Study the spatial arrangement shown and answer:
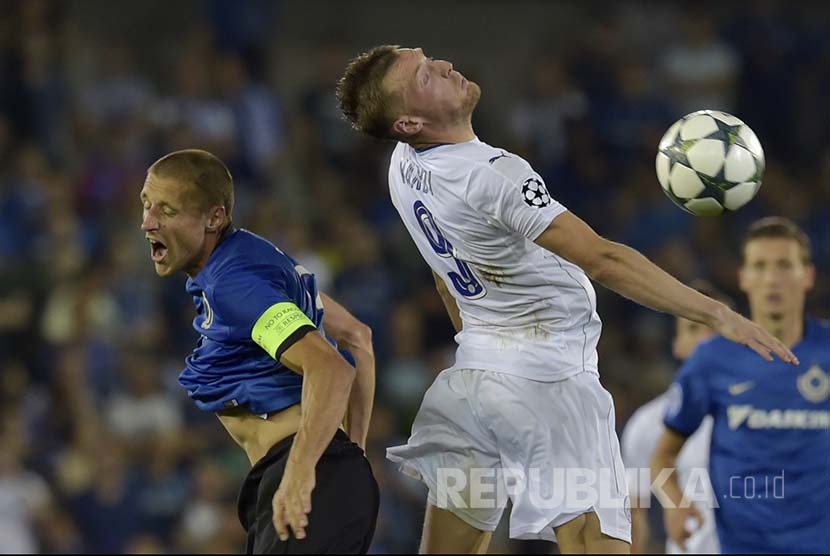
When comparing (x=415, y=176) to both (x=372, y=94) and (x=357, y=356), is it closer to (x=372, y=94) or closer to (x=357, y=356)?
(x=372, y=94)

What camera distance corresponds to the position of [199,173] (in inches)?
167

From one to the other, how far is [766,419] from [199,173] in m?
3.05

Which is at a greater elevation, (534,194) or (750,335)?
(534,194)

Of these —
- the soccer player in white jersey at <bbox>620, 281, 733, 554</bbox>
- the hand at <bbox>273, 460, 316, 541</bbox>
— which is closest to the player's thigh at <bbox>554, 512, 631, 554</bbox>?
the hand at <bbox>273, 460, 316, 541</bbox>

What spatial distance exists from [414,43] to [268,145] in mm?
2455

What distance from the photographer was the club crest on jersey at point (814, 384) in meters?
5.98

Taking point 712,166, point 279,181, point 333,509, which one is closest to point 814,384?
point 712,166

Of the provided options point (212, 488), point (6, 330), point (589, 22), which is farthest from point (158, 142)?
point (589, 22)

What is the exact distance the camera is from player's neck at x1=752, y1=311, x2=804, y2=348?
239 inches

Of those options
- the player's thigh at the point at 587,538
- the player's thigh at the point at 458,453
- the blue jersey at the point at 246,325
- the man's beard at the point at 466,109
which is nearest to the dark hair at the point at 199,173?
the blue jersey at the point at 246,325

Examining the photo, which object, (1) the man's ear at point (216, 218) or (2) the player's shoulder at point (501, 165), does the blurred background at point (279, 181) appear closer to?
(2) the player's shoulder at point (501, 165)

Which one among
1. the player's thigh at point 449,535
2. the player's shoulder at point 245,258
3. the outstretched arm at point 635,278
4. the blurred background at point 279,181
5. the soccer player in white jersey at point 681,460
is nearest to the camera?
the outstretched arm at point 635,278

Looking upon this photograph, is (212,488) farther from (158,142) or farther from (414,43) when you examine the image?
(414,43)

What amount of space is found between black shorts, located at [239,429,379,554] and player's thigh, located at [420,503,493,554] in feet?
2.65
